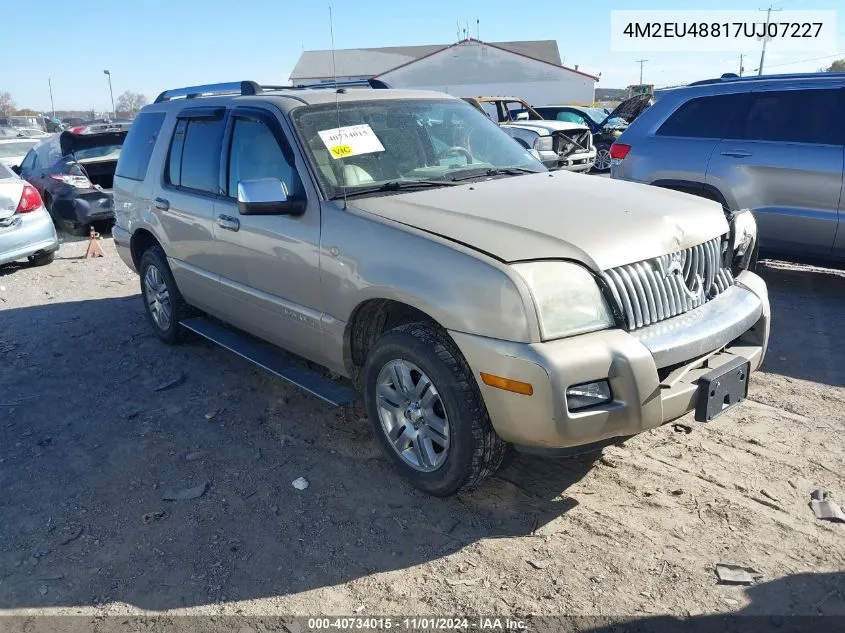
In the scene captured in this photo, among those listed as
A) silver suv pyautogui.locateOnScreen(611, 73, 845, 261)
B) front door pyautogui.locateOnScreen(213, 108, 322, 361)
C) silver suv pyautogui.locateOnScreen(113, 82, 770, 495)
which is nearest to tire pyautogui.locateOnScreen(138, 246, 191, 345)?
silver suv pyautogui.locateOnScreen(113, 82, 770, 495)

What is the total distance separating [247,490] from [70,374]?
2488 mm

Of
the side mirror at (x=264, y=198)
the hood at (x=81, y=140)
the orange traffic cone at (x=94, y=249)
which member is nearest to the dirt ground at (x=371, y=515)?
the side mirror at (x=264, y=198)

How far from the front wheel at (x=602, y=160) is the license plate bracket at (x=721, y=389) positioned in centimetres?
1311

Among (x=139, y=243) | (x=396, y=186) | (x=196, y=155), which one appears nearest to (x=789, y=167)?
(x=396, y=186)

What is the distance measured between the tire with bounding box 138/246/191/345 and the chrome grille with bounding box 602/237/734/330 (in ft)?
12.3

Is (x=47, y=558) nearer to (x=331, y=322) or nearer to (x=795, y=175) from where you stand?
(x=331, y=322)

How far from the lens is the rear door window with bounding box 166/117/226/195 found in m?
4.71

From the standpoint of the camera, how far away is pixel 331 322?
12.4 feet

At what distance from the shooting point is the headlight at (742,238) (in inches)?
152

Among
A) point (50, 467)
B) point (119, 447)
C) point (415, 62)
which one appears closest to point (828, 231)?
point (119, 447)

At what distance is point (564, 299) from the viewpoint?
2.88m

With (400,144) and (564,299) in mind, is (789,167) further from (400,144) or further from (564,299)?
(564,299)

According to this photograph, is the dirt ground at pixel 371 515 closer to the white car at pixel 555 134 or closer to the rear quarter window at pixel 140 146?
the rear quarter window at pixel 140 146

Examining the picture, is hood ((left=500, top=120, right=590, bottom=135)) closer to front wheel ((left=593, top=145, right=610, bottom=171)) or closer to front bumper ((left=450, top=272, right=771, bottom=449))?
front wheel ((left=593, top=145, right=610, bottom=171))
